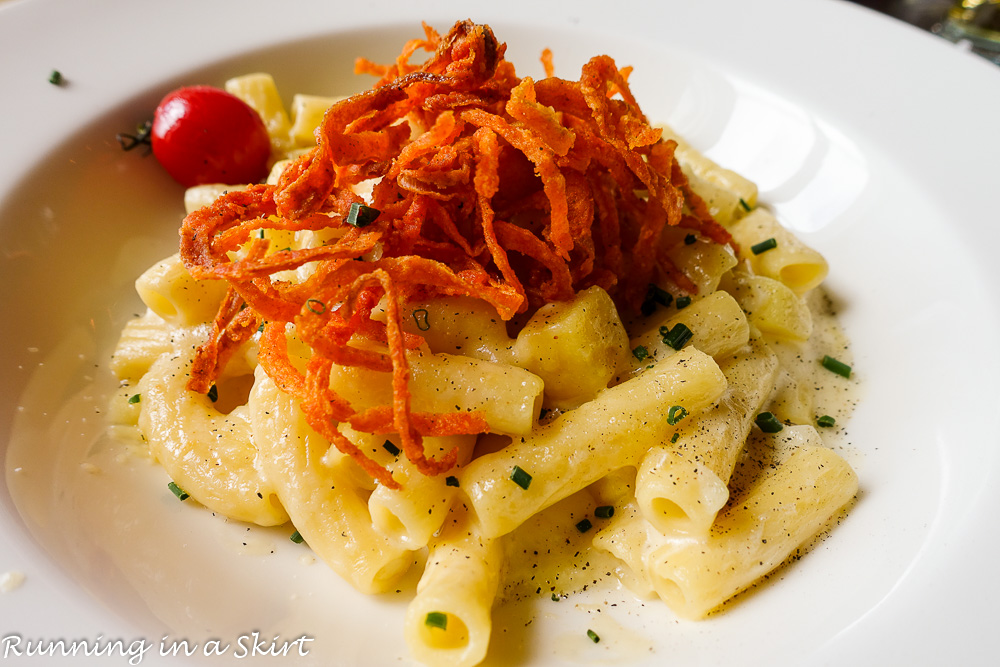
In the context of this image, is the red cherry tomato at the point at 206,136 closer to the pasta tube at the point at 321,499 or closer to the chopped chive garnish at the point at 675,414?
the pasta tube at the point at 321,499

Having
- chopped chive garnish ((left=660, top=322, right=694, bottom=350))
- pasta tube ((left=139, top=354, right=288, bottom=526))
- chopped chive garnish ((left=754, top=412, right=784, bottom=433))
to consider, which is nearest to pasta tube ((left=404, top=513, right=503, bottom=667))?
pasta tube ((left=139, top=354, right=288, bottom=526))

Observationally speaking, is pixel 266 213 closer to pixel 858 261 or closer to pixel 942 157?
pixel 858 261

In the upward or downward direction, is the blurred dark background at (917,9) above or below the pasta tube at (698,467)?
above

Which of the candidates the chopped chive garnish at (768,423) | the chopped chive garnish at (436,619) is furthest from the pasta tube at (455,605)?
the chopped chive garnish at (768,423)

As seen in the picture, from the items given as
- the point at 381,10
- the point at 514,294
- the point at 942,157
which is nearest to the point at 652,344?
the point at 514,294

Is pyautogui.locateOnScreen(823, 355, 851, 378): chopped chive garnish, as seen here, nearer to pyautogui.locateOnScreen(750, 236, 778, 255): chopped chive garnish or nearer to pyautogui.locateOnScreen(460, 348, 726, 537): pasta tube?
pyautogui.locateOnScreen(750, 236, 778, 255): chopped chive garnish

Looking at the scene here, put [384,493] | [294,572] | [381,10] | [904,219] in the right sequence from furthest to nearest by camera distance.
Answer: [381,10], [904,219], [294,572], [384,493]

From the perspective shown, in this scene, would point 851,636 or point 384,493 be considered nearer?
point 851,636
